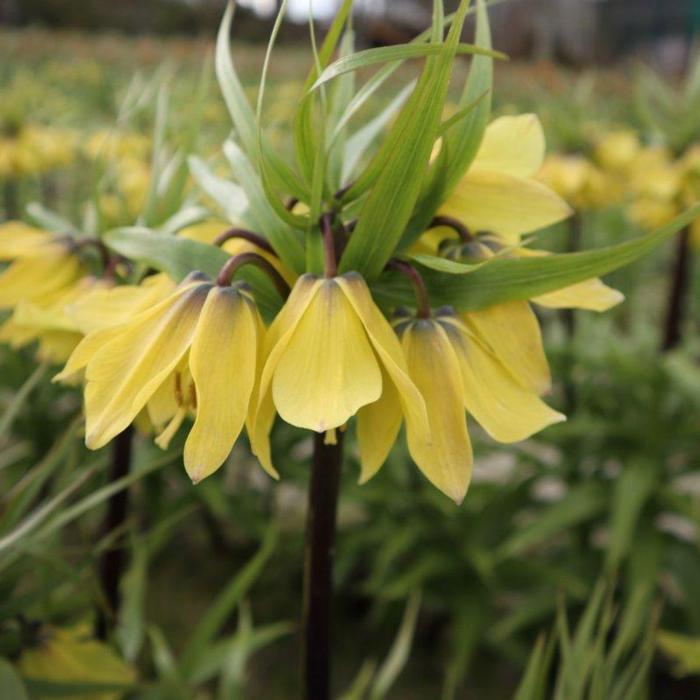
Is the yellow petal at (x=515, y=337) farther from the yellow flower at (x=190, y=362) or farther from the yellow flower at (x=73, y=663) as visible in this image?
the yellow flower at (x=73, y=663)

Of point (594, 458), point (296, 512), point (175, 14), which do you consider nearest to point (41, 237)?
point (594, 458)

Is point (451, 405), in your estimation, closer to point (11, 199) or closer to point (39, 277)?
point (39, 277)

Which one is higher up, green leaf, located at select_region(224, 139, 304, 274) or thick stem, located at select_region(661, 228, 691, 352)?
green leaf, located at select_region(224, 139, 304, 274)

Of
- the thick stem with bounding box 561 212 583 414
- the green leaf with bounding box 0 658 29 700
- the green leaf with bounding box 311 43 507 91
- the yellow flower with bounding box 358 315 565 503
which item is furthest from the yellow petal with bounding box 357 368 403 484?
the thick stem with bounding box 561 212 583 414

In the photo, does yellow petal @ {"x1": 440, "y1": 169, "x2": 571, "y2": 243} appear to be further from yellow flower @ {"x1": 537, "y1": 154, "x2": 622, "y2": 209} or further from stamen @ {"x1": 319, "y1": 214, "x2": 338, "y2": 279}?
yellow flower @ {"x1": 537, "y1": 154, "x2": 622, "y2": 209}

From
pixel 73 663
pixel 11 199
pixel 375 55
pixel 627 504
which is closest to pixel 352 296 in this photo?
pixel 375 55

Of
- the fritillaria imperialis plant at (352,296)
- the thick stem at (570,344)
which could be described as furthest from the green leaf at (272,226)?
the thick stem at (570,344)
